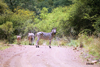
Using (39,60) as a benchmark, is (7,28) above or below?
above

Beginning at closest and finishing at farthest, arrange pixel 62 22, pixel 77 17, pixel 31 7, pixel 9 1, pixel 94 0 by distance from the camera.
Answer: pixel 94 0
pixel 77 17
pixel 62 22
pixel 9 1
pixel 31 7

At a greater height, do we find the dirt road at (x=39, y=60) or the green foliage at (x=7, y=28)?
the green foliage at (x=7, y=28)

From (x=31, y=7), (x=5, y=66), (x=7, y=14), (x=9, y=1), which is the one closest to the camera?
(x=5, y=66)

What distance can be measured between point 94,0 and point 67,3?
2059cm

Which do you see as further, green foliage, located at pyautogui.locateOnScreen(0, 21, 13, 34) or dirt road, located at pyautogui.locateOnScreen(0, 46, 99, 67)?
green foliage, located at pyautogui.locateOnScreen(0, 21, 13, 34)

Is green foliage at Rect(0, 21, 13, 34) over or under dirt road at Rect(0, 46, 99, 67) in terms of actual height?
over

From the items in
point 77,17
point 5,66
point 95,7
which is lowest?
point 5,66

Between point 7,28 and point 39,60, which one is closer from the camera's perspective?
point 39,60

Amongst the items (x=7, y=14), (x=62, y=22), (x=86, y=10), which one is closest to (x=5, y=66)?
(x=86, y=10)

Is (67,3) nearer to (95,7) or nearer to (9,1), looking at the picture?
(9,1)

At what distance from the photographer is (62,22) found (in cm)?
2072

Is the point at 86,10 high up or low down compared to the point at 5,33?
up

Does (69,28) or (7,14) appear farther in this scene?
(7,14)

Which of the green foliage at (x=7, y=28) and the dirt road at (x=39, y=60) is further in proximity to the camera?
the green foliage at (x=7, y=28)
